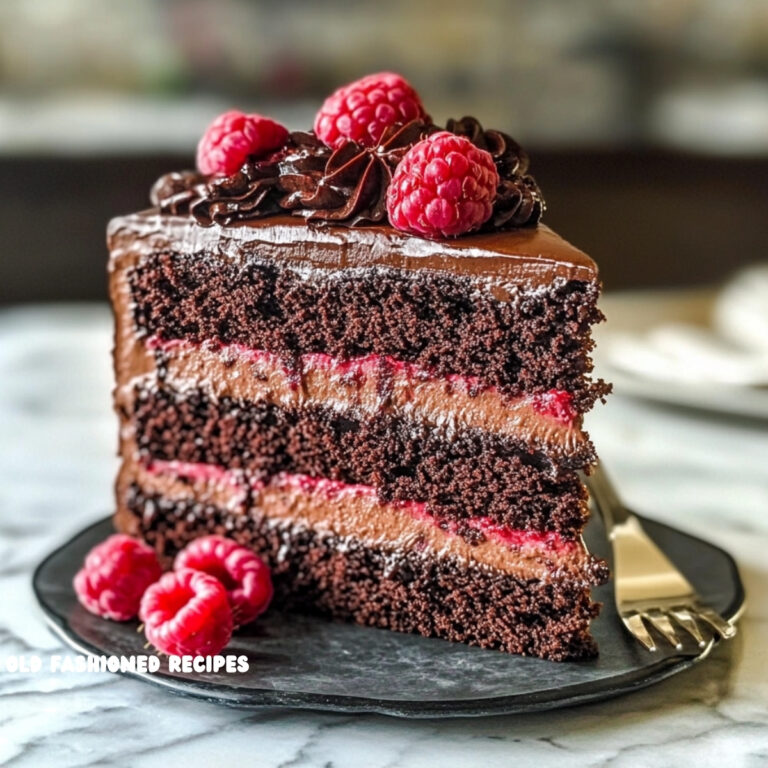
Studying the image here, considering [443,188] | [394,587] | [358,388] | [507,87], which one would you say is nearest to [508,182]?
[443,188]

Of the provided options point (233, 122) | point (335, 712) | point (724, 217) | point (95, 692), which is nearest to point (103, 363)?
point (233, 122)

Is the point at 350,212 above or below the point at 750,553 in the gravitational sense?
above

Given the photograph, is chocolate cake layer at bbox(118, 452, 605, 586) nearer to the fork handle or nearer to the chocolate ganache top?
the fork handle

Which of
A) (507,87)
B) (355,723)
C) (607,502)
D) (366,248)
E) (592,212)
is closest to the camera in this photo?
(355,723)

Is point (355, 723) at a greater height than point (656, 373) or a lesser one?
lesser

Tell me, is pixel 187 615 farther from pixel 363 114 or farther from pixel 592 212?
pixel 592 212

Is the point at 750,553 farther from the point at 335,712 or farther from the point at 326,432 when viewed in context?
the point at 335,712

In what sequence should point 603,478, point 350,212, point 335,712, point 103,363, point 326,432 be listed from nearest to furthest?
point 335,712 < point 350,212 < point 326,432 < point 603,478 < point 103,363

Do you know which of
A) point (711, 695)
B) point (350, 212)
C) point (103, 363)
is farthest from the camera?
point (103, 363)
